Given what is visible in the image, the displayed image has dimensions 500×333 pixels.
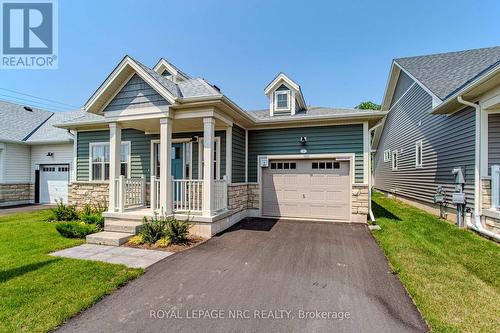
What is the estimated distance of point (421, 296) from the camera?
3.03m

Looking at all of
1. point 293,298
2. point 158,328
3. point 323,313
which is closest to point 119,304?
point 158,328

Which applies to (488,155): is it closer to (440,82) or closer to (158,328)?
(440,82)

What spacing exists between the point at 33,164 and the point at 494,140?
19.1 metres

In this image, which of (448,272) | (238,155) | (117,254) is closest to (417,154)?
(238,155)

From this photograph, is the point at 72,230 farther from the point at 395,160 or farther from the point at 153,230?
the point at 395,160

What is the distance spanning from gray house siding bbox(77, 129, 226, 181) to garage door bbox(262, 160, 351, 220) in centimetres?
200

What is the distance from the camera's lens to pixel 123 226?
602 cm

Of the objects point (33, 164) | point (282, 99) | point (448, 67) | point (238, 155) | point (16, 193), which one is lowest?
point (16, 193)

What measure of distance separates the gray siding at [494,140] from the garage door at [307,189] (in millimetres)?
3452

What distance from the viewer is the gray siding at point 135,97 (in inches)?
241

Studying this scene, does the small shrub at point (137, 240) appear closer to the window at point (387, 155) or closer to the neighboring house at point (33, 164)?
the neighboring house at point (33, 164)

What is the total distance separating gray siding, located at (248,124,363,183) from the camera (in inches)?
307

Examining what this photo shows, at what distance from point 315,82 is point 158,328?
1555 cm

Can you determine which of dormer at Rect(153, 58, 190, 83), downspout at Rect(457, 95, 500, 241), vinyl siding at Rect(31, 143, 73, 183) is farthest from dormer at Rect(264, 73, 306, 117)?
vinyl siding at Rect(31, 143, 73, 183)
